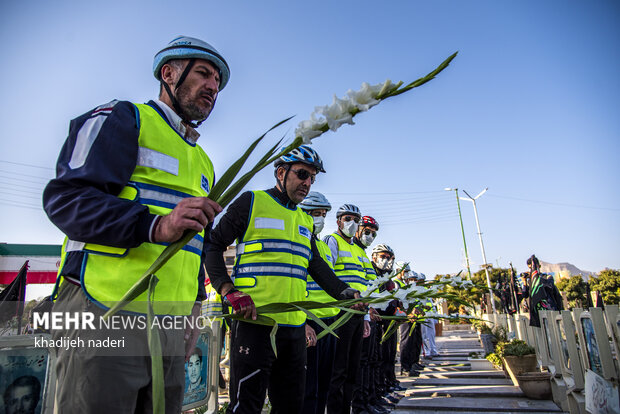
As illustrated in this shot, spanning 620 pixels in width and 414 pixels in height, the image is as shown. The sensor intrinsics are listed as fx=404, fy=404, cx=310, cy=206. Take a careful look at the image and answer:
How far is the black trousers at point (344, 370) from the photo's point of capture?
14.4 feet

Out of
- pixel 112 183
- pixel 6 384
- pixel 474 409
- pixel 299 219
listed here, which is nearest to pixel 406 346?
pixel 474 409

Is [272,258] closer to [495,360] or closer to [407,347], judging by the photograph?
Answer: [407,347]

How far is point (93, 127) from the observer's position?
4.80 ft

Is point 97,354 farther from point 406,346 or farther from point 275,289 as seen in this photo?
point 406,346

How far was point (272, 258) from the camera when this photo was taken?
2865mm

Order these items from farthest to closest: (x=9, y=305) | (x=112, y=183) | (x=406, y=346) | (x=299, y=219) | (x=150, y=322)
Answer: (x=406, y=346) → (x=9, y=305) → (x=299, y=219) → (x=112, y=183) → (x=150, y=322)

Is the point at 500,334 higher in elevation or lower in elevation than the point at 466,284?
lower

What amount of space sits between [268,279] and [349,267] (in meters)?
2.73

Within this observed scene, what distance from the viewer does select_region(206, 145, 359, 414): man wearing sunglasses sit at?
261 centimetres

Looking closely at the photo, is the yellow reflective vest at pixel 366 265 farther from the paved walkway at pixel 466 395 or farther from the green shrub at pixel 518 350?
the green shrub at pixel 518 350

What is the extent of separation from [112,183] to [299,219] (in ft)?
6.52

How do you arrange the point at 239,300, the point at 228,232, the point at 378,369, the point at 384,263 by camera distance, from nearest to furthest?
the point at 239,300
the point at 228,232
the point at 378,369
the point at 384,263

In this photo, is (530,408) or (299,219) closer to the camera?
(299,219)

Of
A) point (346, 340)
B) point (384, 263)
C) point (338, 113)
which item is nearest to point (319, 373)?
point (346, 340)
